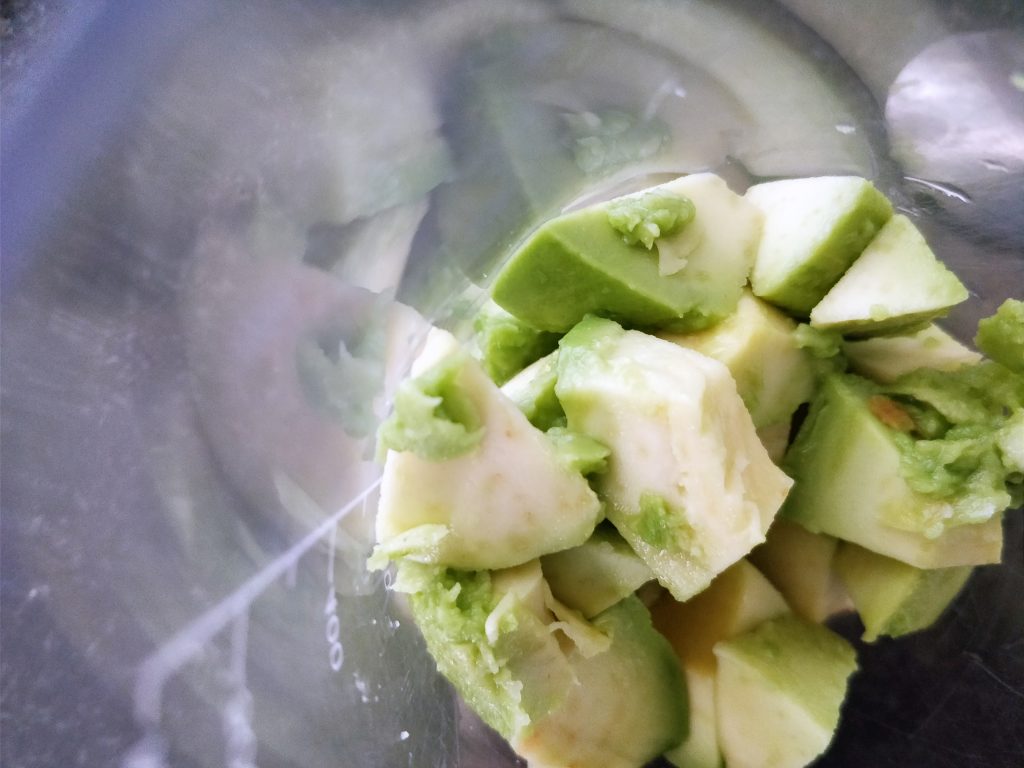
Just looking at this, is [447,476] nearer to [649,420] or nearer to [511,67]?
[649,420]

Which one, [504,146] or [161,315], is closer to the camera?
[161,315]

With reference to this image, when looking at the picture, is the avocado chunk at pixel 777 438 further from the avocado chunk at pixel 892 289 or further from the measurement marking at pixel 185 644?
the measurement marking at pixel 185 644

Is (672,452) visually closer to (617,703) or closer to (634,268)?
(634,268)

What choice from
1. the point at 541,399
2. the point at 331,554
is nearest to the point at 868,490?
the point at 541,399

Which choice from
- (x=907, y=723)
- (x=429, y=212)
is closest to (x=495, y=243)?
(x=429, y=212)

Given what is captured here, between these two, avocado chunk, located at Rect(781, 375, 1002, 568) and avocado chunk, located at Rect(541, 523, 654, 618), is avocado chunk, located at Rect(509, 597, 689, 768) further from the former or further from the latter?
avocado chunk, located at Rect(781, 375, 1002, 568)

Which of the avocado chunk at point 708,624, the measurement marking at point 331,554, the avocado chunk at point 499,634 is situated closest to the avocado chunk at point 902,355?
the avocado chunk at point 708,624
